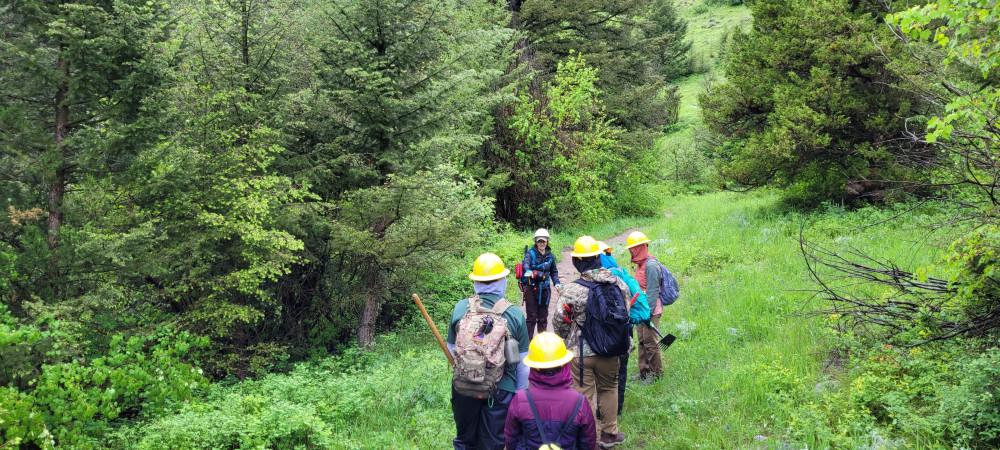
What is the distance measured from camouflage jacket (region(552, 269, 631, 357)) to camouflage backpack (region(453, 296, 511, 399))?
1054mm

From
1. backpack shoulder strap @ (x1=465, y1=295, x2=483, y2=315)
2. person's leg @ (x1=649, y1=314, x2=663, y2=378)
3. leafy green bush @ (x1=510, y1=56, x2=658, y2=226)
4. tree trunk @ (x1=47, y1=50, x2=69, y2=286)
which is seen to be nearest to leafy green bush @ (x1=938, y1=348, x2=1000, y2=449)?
person's leg @ (x1=649, y1=314, x2=663, y2=378)

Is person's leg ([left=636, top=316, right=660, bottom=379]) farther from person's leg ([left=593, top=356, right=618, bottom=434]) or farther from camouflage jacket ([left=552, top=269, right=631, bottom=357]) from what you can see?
camouflage jacket ([left=552, top=269, right=631, bottom=357])

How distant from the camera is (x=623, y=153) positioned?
82.4 feet

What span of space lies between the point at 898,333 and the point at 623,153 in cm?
1874

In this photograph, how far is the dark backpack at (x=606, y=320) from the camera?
217 inches

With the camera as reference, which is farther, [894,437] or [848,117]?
[848,117]

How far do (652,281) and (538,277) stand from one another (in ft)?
6.00

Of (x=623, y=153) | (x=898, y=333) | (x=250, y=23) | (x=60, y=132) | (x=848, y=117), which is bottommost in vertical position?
(x=623, y=153)

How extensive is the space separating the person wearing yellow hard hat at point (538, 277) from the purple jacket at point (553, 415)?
449 centimetres

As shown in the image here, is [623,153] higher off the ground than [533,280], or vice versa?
[533,280]

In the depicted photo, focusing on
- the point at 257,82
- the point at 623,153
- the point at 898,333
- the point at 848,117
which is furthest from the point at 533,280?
the point at 623,153

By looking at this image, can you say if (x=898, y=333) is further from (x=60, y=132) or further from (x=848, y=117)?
(x=60, y=132)

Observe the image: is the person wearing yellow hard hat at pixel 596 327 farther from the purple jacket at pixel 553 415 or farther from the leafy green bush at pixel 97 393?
the leafy green bush at pixel 97 393

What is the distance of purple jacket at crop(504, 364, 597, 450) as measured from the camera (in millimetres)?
3848
